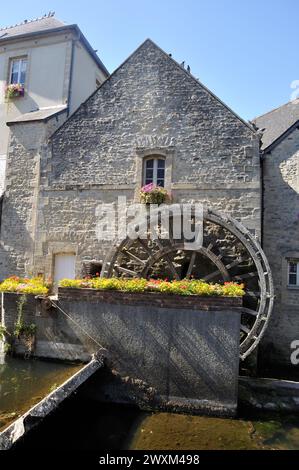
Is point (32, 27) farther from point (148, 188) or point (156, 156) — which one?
point (148, 188)

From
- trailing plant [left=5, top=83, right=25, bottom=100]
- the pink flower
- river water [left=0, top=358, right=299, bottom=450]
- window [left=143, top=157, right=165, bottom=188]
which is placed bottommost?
river water [left=0, top=358, right=299, bottom=450]

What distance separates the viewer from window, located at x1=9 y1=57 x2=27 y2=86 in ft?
40.2

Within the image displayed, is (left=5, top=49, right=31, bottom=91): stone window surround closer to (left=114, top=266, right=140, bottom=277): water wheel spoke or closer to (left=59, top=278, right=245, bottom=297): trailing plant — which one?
(left=114, top=266, right=140, bottom=277): water wheel spoke

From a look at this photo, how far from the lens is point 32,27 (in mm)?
12711

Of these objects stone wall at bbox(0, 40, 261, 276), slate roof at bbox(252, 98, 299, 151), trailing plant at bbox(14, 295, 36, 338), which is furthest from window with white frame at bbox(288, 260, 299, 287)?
trailing plant at bbox(14, 295, 36, 338)

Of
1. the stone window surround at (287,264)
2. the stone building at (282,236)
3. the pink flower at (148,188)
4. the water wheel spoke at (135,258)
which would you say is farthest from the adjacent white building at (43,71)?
the stone window surround at (287,264)

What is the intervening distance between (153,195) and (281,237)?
10.8ft

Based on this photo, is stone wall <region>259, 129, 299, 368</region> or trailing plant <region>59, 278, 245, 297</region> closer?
trailing plant <region>59, 278, 245, 297</region>

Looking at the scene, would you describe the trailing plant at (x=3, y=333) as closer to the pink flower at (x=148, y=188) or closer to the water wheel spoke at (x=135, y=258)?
the water wheel spoke at (x=135, y=258)

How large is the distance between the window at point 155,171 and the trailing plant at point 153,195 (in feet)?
1.28

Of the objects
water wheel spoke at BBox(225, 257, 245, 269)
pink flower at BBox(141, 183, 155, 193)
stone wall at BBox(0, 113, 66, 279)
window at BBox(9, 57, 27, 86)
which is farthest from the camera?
window at BBox(9, 57, 27, 86)

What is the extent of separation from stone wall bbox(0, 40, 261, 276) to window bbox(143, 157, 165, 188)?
0.74ft

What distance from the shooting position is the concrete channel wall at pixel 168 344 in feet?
17.5

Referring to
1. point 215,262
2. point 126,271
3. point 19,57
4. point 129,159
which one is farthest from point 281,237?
point 19,57
